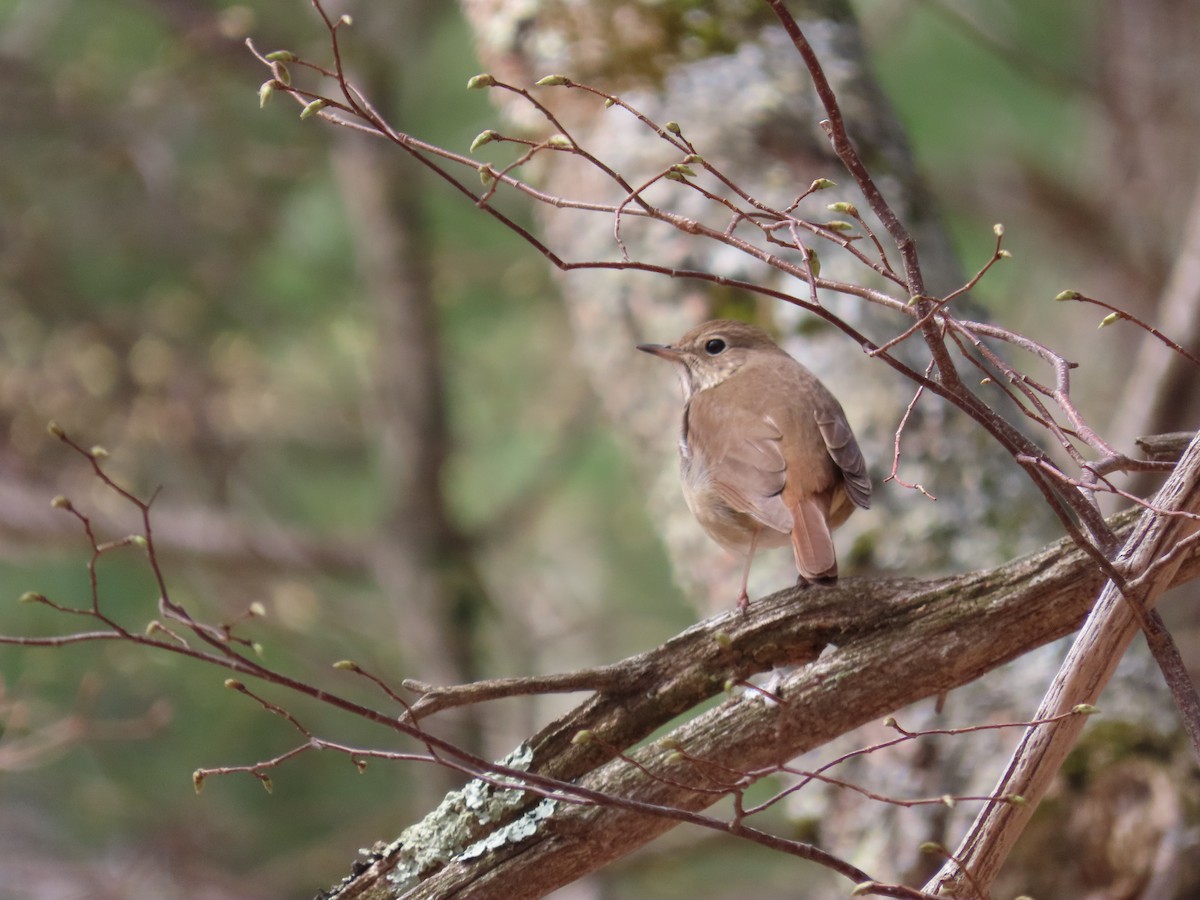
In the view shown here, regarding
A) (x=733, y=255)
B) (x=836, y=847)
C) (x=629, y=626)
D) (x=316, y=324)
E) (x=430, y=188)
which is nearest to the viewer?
(x=836, y=847)

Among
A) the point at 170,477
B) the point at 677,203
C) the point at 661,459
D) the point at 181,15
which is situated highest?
the point at 181,15

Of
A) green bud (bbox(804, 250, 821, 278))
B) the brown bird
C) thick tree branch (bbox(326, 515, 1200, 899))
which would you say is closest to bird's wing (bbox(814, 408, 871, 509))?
the brown bird

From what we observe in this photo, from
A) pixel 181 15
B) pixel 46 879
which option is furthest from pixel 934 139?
pixel 46 879

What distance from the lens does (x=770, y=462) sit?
2.65 metres

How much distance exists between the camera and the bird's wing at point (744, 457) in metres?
2.54

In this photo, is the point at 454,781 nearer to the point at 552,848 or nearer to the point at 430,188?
the point at 430,188

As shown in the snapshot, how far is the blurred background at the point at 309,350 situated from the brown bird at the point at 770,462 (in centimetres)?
265

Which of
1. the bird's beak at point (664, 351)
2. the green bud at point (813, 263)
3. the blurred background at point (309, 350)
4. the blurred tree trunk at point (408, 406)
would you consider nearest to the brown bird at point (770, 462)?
the bird's beak at point (664, 351)

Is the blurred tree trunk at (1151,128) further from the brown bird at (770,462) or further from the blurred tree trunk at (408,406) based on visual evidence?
the brown bird at (770,462)

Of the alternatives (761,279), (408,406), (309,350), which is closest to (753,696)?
(761,279)

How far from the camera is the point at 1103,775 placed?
2844 mm

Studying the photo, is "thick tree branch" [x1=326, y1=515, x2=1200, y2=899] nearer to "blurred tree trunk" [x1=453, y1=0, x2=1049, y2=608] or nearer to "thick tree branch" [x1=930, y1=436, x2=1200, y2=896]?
"thick tree branch" [x1=930, y1=436, x2=1200, y2=896]

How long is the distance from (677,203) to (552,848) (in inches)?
85.6

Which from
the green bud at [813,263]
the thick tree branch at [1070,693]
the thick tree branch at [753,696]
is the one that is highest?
the green bud at [813,263]
